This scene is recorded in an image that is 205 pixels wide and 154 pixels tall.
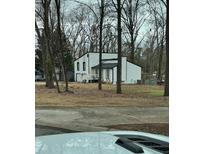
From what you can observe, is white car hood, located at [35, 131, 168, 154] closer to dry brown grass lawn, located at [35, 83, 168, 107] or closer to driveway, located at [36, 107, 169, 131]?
driveway, located at [36, 107, 169, 131]

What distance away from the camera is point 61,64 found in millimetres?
1272

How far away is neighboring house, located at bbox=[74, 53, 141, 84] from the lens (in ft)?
Answer: 4.05

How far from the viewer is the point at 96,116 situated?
136 cm

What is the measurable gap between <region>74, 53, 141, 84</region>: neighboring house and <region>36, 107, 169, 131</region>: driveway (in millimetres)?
147

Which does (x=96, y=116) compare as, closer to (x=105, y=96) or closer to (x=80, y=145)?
(x=105, y=96)

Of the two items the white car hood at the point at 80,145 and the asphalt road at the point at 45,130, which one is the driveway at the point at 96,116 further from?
the white car hood at the point at 80,145

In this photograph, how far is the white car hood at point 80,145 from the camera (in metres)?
0.84

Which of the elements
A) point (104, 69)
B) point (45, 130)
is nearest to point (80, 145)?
point (45, 130)

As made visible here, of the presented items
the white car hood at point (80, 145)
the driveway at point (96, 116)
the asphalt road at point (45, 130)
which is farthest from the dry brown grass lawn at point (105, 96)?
the white car hood at point (80, 145)

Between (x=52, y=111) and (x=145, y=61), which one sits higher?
(x=145, y=61)

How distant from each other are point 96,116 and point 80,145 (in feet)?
1.52
